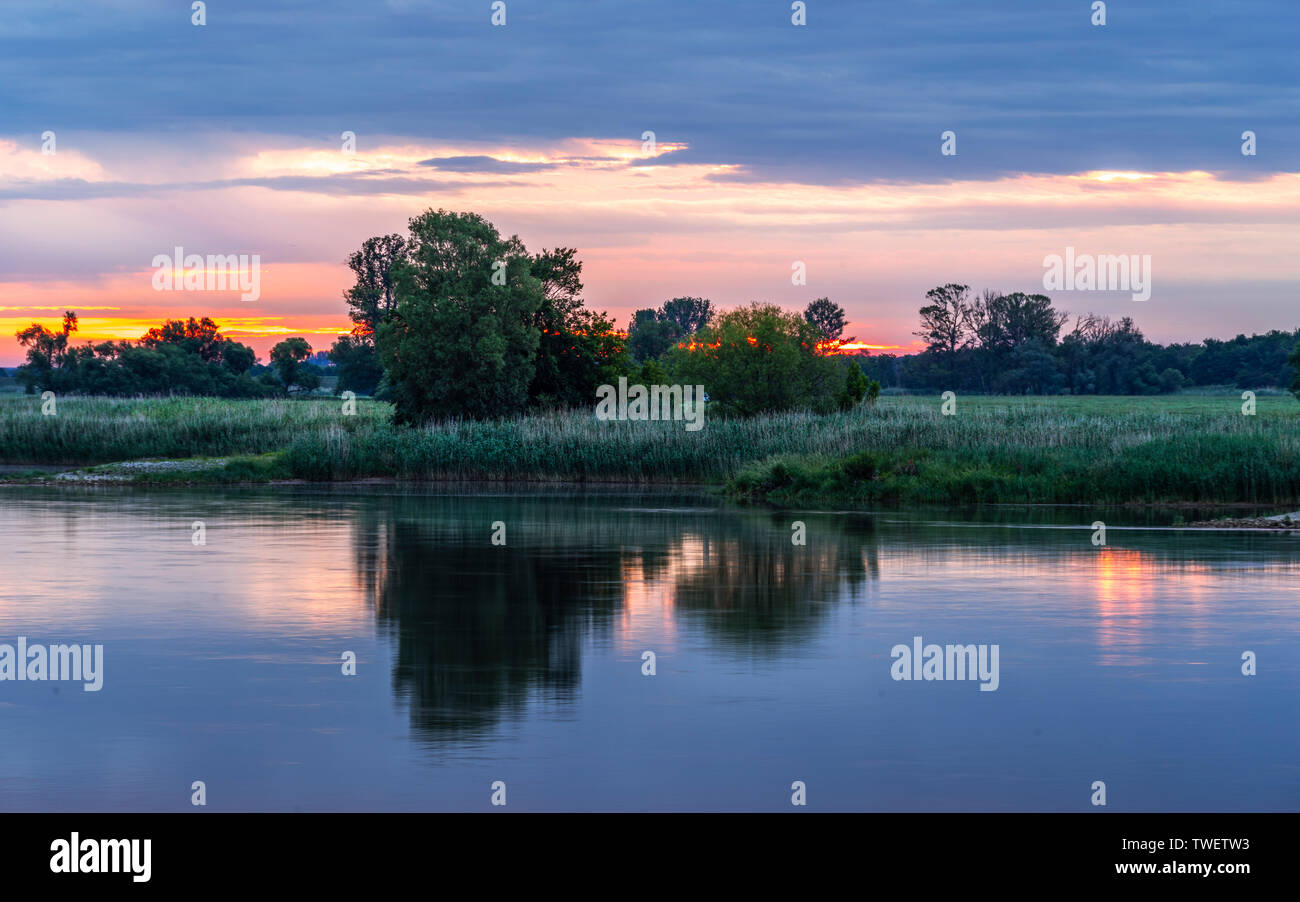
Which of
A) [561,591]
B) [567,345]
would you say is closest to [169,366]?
[567,345]

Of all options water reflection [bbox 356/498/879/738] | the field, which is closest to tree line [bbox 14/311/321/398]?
the field

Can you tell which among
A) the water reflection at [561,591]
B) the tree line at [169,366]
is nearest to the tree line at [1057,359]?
the tree line at [169,366]

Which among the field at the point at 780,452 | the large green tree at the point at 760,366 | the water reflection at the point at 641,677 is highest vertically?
the large green tree at the point at 760,366

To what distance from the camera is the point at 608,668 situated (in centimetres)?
1472

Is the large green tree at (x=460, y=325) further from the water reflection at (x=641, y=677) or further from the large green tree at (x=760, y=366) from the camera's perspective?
the water reflection at (x=641, y=677)

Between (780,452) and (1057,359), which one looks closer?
(780,452)

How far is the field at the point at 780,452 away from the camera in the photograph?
40781 millimetres

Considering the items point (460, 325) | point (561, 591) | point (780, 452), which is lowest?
point (561, 591)

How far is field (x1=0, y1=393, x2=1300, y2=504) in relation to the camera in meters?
40.8

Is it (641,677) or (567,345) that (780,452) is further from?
(641,677)

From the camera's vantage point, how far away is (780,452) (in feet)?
161

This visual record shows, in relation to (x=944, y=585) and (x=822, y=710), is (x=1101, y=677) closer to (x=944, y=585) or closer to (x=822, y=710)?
(x=822, y=710)
